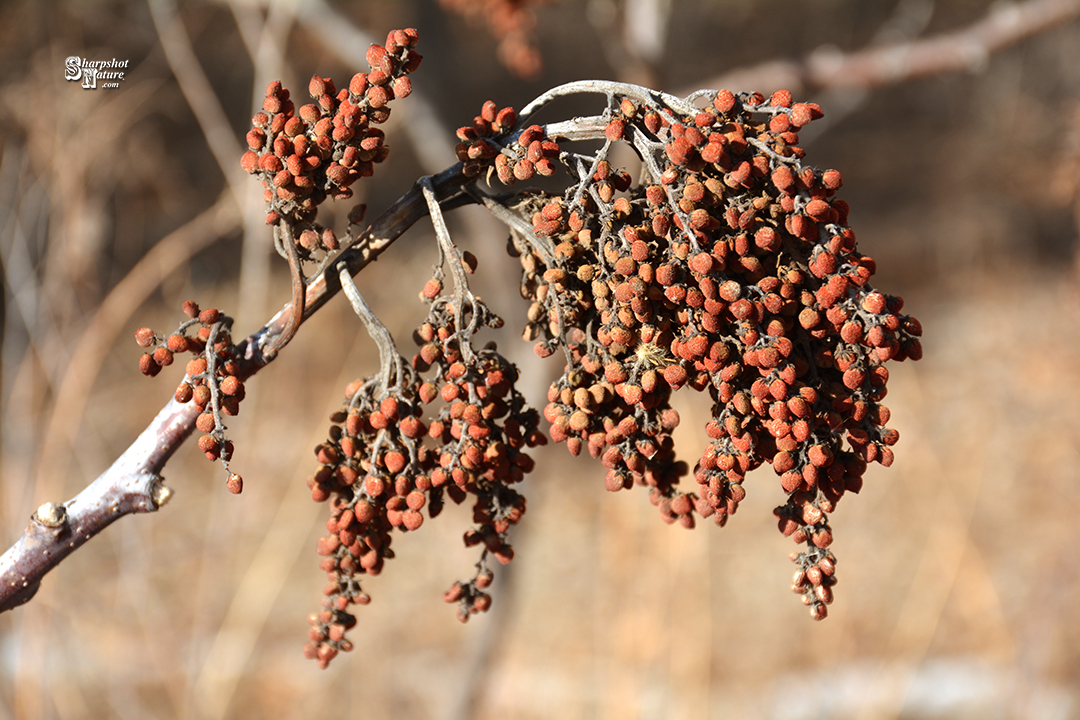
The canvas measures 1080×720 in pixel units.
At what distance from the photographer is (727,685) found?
18.5 ft

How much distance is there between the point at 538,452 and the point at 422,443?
5645mm

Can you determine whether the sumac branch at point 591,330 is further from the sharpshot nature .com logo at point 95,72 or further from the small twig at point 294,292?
the sharpshot nature .com logo at point 95,72

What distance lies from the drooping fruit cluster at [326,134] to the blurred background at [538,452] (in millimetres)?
2056

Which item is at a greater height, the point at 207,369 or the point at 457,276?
the point at 457,276

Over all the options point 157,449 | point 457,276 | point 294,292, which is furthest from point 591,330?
point 157,449

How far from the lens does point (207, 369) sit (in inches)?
40.0

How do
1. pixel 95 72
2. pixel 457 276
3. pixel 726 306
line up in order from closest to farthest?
1. pixel 726 306
2. pixel 457 276
3. pixel 95 72

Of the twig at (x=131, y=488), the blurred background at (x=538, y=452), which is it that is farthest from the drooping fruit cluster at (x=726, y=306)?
the blurred background at (x=538, y=452)

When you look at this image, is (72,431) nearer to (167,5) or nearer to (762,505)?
(167,5)

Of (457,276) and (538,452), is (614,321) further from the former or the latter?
(538,452)

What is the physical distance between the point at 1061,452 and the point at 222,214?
786 cm

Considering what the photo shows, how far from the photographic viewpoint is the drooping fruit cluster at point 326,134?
99 centimetres

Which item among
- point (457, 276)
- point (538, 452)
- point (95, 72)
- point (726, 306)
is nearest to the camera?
point (726, 306)

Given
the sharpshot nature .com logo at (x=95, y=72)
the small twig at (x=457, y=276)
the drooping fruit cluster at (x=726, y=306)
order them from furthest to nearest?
the sharpshot nature .com logo at (x=95, y=72), the small twig at (x=457, y=276), the drooping fruit cluster at (x=726, y=306)
